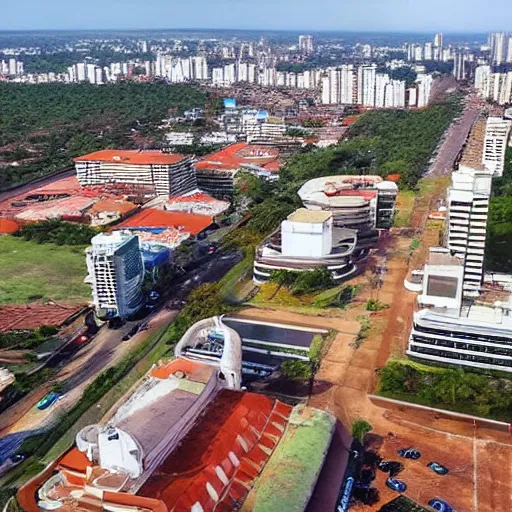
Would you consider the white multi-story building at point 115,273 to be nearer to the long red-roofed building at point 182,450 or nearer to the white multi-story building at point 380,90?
the long red-roofed building at point 182,450

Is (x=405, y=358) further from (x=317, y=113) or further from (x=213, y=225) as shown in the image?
(x=317, y=113)

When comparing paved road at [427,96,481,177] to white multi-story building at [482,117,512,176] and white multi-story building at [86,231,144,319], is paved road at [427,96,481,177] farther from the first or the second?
white multi-story building at [86,231,144,319]

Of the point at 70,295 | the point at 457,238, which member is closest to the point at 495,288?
the point at 457,238

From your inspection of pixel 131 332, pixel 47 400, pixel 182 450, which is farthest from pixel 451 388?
pixel 47 400

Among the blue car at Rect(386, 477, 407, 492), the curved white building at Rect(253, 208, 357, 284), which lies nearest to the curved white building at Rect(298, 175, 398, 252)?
the curved white building at Rect(253, 208, 357, 284)

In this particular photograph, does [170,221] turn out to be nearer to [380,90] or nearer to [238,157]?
[238,157]
